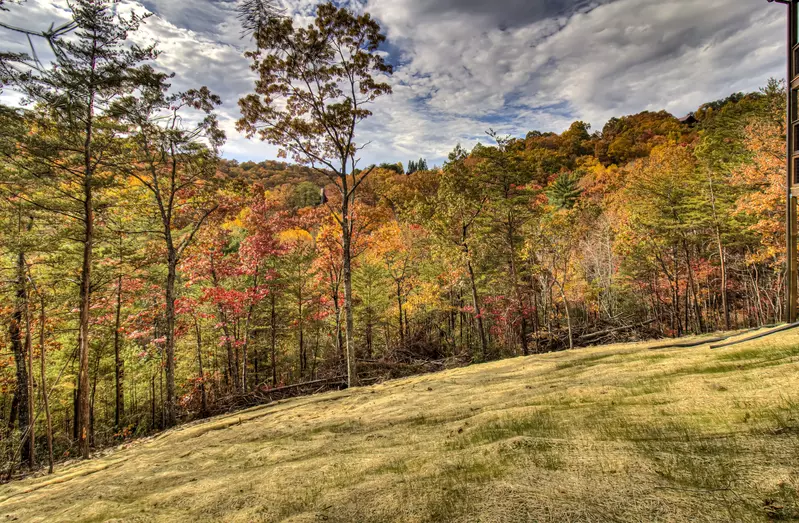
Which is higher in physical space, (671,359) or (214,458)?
(671,359)

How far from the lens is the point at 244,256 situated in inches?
604

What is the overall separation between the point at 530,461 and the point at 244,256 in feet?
51.3

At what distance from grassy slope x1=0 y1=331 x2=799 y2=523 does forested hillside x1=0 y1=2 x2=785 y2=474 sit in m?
4.77

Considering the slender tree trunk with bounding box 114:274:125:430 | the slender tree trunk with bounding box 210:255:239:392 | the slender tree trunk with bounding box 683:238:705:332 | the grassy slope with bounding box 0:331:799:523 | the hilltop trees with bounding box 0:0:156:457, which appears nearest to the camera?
the grassy slope with bounding box 0:331:799:523

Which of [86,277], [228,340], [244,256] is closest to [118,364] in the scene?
[228,340]

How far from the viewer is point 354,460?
109 inches

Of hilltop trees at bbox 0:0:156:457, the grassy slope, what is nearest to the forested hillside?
hilltop trees at bbox 0:0:156:457

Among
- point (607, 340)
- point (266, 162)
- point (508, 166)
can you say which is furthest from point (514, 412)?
point (266, 162)

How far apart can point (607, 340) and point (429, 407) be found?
1631 cm

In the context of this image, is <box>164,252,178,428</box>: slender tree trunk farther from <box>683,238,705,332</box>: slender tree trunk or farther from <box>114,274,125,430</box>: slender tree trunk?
<box>683,238,705,332</box>: slender tree trunk

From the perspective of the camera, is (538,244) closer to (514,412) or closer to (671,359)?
(671,359)

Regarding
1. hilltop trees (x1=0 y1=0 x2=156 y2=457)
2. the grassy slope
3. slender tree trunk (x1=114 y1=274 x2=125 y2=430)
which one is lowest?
slender tree trunk (x1=114 y1=274 x2=125 y2=430)

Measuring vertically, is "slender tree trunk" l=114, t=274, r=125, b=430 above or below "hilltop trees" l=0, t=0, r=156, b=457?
below

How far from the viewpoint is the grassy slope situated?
5.07 ft
